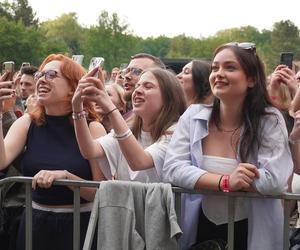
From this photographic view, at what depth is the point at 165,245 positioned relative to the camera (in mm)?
3020

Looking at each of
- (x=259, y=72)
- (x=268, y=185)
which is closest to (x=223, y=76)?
(x=259, y=72)

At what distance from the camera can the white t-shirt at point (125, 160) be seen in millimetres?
3379

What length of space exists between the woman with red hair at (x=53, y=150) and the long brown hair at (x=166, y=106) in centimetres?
38

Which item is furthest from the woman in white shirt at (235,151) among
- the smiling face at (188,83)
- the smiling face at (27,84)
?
the smiling face at (27,84)

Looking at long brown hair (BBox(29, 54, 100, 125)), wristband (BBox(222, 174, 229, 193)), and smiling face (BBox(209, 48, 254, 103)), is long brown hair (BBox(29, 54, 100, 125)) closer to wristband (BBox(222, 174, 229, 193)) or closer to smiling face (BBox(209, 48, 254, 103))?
smiling face (BBox(209, 48, 254, 103))

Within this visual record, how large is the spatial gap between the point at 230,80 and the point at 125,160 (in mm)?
841

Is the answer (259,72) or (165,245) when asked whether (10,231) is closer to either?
(165,245)

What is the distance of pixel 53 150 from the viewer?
3.70m

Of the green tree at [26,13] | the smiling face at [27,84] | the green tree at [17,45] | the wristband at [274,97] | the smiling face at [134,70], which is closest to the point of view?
the wristband at [274,97]

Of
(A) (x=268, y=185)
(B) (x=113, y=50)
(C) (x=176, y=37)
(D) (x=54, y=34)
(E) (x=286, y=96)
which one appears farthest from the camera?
(D) (x=54, y=34)

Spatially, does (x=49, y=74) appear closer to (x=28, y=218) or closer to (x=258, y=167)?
(x=28, y=218)

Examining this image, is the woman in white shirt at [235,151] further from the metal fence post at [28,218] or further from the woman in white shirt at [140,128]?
the metal fence post at [28,218]

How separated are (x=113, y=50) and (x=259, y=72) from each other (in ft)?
180

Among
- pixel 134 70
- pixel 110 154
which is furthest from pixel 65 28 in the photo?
pixel 110 154
